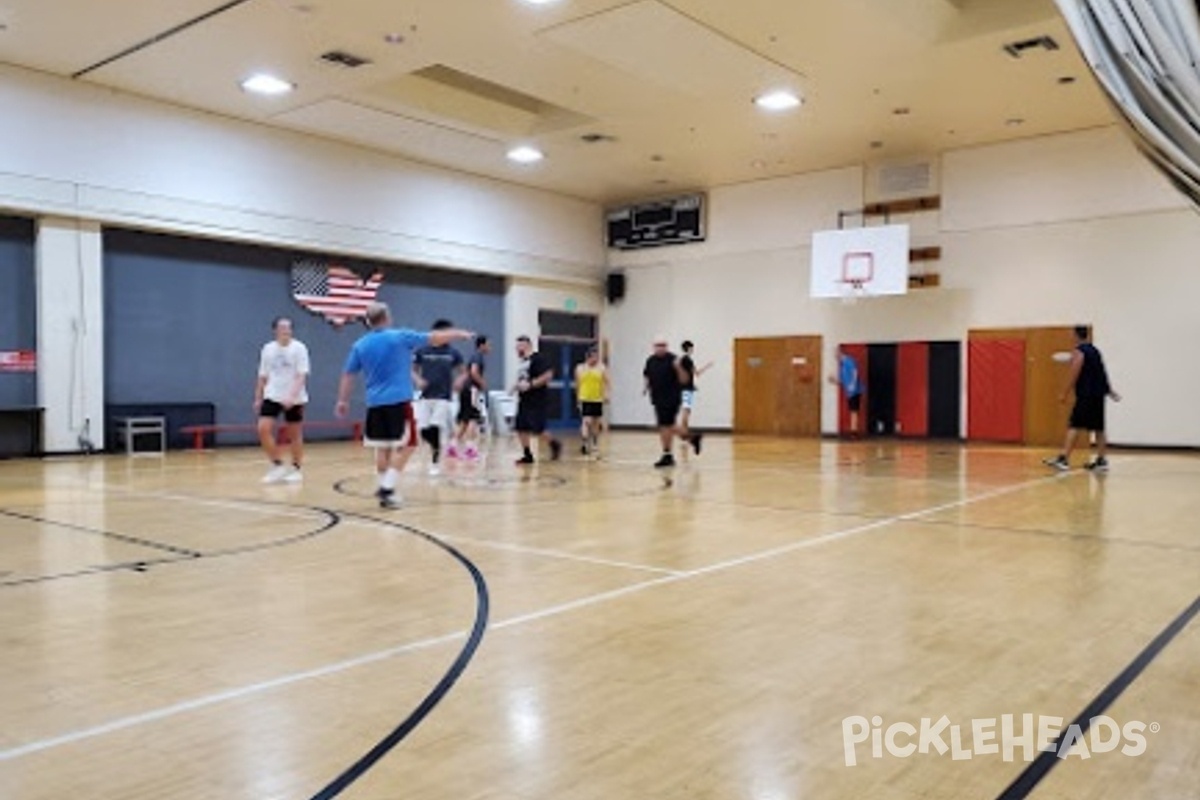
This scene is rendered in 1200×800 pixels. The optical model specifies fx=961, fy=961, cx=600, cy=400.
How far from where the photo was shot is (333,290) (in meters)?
17.0

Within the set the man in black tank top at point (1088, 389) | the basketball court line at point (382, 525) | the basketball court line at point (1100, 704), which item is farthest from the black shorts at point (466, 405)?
the basketball court line at point (1100, 704)

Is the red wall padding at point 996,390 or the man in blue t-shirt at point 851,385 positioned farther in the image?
the man in blue t-shirt at point 851,385

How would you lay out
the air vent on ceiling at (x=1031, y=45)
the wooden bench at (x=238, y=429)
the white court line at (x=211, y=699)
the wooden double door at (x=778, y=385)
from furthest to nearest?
the wooden double door at (x=778, y=385) < the wooden bench at (x=238, y=429) < the air vent on ceiling at (x=1031, y=45) < the white court line at (x=211, y=699)

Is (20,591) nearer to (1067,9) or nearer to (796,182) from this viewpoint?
(1067,9)

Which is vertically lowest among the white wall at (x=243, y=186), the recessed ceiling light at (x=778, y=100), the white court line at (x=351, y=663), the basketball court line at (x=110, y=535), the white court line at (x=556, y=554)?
the white court line at (x=351, y=663)

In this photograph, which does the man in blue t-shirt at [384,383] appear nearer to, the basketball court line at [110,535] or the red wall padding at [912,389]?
the basketball court line at [110,535]

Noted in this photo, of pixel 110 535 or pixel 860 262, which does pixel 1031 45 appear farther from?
pixel 110 535

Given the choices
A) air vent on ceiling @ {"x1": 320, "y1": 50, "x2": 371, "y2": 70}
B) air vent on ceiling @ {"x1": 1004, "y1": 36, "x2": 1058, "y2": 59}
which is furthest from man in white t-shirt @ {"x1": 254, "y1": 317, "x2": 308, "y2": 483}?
air vent on ceiling @ {"x1": 1004, "y1": 36, "x2": 1058, "y2": 59}

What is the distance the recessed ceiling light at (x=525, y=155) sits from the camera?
1697cm

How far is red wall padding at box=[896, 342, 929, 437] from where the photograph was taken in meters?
18.0

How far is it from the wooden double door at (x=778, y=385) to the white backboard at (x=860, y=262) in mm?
1614

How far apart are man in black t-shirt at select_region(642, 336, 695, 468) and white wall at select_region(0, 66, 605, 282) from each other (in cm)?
757

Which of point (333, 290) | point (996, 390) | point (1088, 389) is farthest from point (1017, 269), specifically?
point (333, 290)

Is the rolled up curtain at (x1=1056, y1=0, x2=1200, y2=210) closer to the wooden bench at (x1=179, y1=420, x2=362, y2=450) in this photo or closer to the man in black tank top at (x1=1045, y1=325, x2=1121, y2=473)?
the man in black tank top at (x1=1045, y1=325, x2=1121, y2=473)
